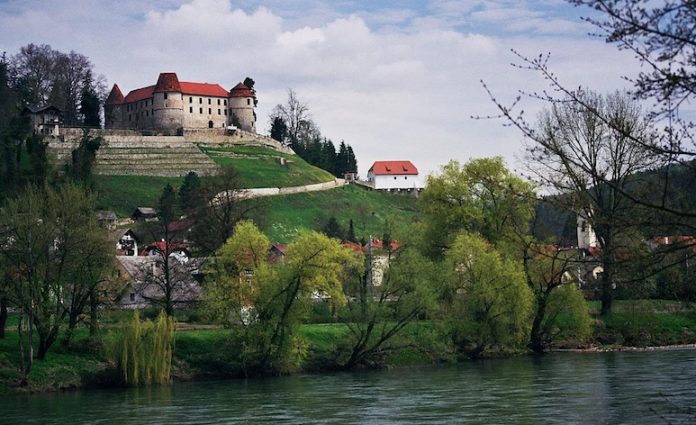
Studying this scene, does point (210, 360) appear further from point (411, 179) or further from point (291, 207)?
point (411, 179)

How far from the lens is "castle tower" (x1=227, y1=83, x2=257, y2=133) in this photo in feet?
480

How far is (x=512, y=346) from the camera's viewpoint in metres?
49.4

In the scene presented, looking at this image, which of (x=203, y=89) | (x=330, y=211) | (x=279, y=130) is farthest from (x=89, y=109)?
(x=330, y=211)

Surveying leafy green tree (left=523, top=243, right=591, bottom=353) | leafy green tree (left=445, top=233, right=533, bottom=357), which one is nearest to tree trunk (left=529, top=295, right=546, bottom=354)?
leafy green tree (left=523, top=243, right=591, bottom=353)

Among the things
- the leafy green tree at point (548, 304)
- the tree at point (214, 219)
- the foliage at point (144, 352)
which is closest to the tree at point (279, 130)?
the tree at point (214, 219)

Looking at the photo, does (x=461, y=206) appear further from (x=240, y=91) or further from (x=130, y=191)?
(x=240, y=91)

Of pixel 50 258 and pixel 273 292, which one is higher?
pixel 50 258

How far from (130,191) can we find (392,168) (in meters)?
49.2

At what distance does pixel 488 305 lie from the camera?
157 feet

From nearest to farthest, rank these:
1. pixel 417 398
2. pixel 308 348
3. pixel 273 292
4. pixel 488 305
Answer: pixel 417 398 → pixel 273 292 → pixel 308 348 → pixel 488 305

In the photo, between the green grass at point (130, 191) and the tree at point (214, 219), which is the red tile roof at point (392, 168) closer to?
the green grass at point (130, 191)

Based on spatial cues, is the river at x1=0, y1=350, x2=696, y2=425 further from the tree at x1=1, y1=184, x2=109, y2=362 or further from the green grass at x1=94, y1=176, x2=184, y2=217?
the green grass at x1=94, y1=176, x2=184, y2=217

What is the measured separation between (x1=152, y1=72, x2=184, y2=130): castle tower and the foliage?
331ft

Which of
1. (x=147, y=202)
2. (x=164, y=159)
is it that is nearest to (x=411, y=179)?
(x=164, y=159)
